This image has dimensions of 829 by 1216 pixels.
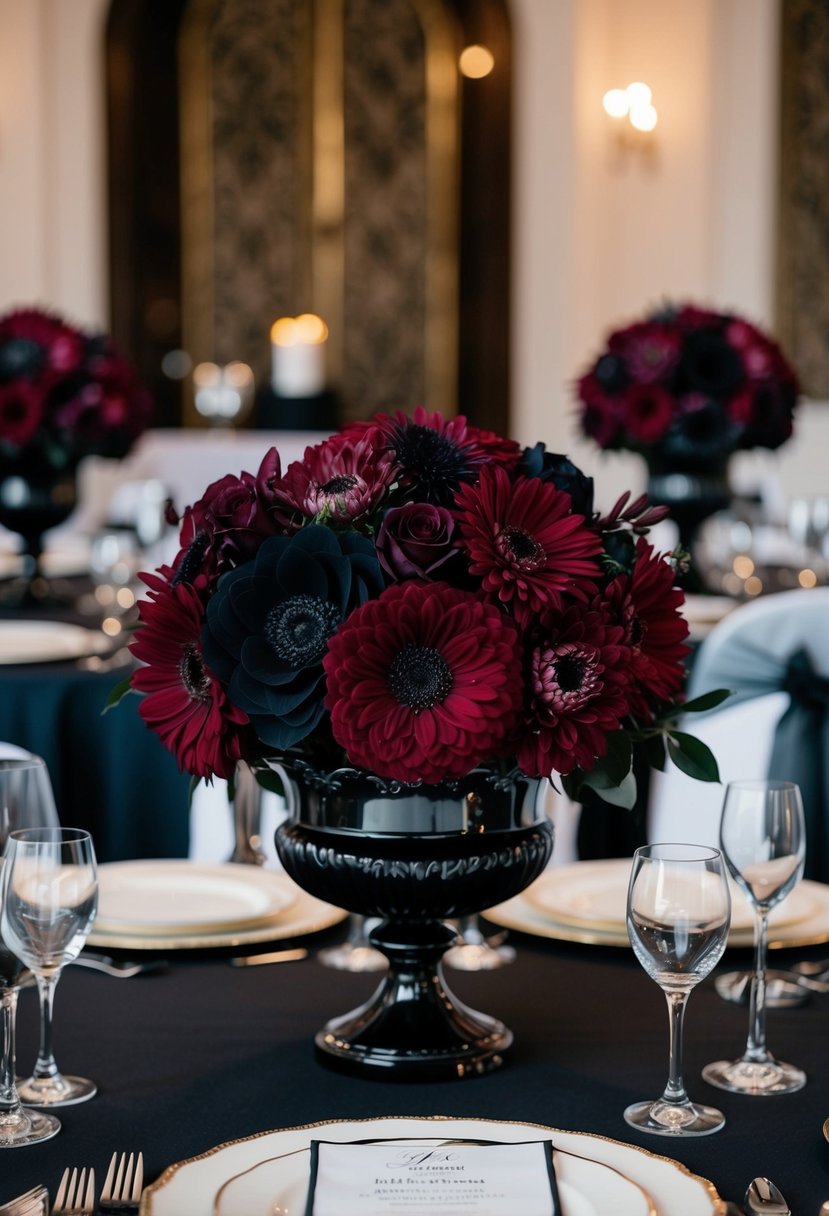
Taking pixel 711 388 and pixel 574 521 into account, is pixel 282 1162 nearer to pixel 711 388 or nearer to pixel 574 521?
pixel 574 521

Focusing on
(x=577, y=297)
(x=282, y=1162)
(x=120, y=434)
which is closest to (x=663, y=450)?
(x=120, y=434)

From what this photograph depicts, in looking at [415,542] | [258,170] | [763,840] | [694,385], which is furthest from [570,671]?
[258,170]

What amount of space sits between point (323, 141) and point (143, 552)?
486 cm

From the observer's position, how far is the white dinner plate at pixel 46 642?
8.18 ft

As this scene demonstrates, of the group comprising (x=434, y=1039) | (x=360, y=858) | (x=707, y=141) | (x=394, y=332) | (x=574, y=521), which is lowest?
(x=434, y=1039)

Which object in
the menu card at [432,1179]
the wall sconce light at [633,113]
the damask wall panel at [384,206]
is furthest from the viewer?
the damask wall panel at [384,206]

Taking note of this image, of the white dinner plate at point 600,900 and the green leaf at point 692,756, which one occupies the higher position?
the green leaf at point 692,756

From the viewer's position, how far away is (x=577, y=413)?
3160 mm

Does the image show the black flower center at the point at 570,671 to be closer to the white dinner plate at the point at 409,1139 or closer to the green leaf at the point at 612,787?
the green leaf at the point at 612,787

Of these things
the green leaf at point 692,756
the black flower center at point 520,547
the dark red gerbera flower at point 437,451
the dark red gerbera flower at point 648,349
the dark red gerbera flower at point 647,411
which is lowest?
the green leaf at point 692,756

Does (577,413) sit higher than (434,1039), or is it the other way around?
(577,413)

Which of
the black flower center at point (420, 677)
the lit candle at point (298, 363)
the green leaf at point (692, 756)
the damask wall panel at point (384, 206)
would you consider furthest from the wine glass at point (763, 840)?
the damask wall panel at point (384, 206)

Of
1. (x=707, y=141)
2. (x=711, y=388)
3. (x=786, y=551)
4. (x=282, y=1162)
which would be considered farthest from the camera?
(x=707, y=141)

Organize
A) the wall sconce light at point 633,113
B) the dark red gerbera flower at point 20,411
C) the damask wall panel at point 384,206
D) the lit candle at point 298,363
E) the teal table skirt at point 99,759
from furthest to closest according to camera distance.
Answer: the damask wall panel at point 384,206 < the wall sconce light at point 633,113 < the lit candle at point 298,363 < the dark red gerbera flower at point 20,411 < the teal table skirt at point 99,759
